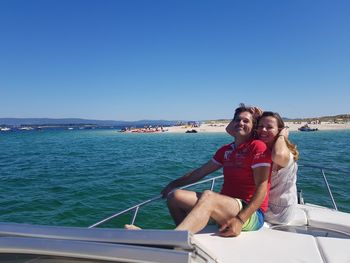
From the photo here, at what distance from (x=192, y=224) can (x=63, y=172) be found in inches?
608

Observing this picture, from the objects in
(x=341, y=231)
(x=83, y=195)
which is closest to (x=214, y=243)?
(x=341, y=231)

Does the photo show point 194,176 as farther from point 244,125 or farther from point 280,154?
point 280,154

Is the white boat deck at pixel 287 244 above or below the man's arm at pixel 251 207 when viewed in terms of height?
below

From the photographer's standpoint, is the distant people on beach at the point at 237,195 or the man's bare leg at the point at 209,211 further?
the distant people on beach at the point at 237,195

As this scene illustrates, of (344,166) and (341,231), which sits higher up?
(341,231)

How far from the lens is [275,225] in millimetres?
3758

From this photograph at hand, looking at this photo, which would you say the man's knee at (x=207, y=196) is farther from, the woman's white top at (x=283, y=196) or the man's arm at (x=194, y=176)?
the man's arm at (x=194, y=176)

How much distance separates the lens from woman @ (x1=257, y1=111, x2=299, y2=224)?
375 cm

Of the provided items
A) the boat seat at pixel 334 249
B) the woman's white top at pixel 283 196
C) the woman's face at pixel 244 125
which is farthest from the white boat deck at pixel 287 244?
the woman's face at pixel 244 125

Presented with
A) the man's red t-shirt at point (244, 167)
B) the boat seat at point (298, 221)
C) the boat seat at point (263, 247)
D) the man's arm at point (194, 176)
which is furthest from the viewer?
the man's arm at point (194, 176)

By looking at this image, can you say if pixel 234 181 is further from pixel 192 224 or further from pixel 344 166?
pixel 344 166

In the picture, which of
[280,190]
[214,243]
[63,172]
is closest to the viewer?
[214,243]

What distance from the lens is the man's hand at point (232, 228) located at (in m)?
3.20

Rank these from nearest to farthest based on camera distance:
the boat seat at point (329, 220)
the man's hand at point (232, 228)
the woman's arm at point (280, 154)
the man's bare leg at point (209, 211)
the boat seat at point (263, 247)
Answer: the boat seat at point (263, 247)
the man's bare leg at point (209, 211)
the man's hand at point (232, 228)
the woman's arm at point (280, 154)
the boat seat at point (329, 220)
